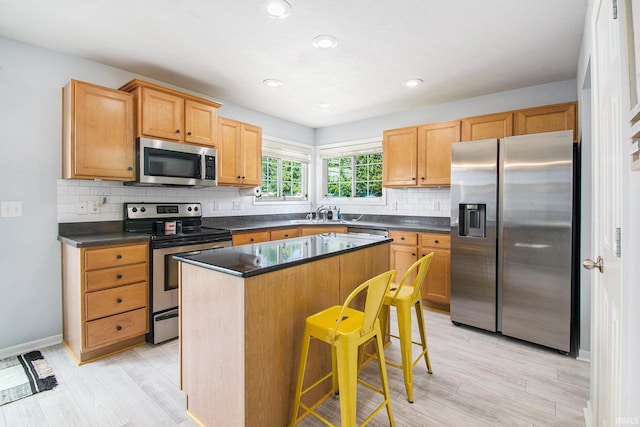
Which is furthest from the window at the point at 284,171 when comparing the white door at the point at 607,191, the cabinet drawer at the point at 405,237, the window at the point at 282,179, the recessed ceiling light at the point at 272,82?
the white door at the point at 607,191

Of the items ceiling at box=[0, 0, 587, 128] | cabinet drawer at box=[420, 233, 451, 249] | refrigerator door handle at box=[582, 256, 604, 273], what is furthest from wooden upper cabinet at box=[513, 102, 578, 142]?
refrigerator door handle at box=[582, 256, 604, 273]

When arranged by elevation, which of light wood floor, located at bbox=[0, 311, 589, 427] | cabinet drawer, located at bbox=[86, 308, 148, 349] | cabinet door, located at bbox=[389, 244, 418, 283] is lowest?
light wood floor, located at bbox=[0, 311, 589, 427]

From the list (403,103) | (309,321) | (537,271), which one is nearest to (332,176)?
(403,103)

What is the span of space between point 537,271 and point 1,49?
4.82 meters

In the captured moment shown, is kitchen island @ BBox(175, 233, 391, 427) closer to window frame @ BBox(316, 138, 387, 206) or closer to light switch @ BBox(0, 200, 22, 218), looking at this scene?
light switch @ BBox(0, 200, 22, 218)

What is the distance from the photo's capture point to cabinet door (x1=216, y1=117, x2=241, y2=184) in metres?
3.72

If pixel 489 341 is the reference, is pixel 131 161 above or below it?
above

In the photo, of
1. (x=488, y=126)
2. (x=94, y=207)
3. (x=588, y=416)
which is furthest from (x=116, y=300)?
(x=488, y=126)

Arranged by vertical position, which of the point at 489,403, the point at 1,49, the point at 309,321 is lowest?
the point at 489,403

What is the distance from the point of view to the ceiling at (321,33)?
215 cm

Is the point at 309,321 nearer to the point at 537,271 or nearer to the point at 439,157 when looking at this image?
the point at 537,271

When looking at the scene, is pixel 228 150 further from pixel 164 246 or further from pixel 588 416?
pixel 588 416

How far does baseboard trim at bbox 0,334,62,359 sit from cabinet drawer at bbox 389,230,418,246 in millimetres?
3492

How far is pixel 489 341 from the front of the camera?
2914 mm
